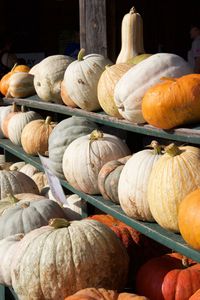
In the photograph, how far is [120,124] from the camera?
3.97 metres

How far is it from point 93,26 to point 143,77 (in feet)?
5.75

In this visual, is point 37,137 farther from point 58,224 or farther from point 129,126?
point 58,224

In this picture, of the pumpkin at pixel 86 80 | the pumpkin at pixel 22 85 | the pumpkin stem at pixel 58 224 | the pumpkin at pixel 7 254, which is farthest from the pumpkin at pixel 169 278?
the pumpkin at pixel 22 85

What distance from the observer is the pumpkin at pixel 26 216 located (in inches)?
163

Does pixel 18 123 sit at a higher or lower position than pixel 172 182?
lower

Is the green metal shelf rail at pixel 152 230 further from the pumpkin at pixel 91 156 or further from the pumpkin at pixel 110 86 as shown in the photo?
the pumpkin at pixel 110 86

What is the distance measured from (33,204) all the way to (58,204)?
0.77 ft

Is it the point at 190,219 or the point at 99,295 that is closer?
the point at 190,219

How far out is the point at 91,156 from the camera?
423 cm

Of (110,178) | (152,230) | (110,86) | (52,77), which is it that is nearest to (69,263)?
(152,230)

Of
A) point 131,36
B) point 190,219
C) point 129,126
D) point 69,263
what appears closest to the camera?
point 190,219

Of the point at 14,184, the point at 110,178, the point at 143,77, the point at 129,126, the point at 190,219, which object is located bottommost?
the point at 14,184

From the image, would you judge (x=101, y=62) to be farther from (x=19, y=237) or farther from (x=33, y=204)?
(x=19, y=237)

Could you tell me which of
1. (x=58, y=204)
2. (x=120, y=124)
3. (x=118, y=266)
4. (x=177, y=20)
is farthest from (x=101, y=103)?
(x=177, y=20)
